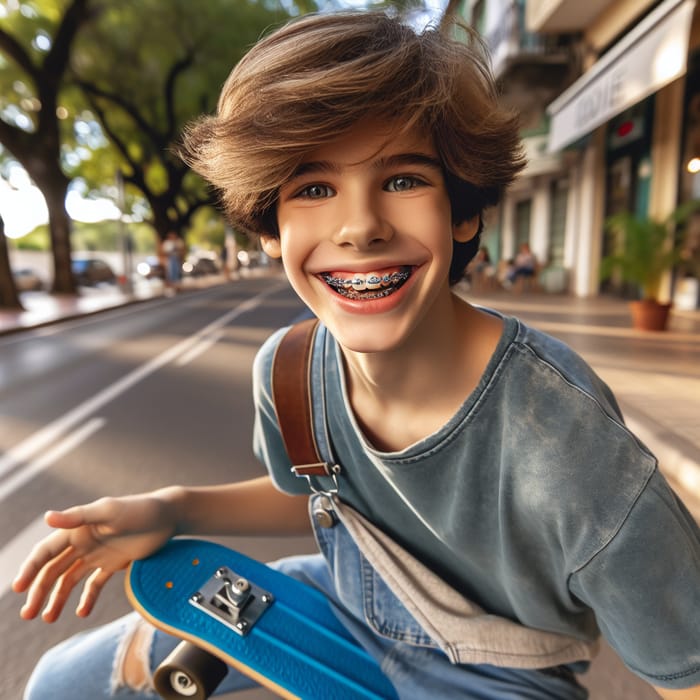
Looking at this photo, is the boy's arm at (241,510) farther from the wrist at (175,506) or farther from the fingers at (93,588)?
the fingers at (93,588)

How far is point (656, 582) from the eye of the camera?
0.86 meters

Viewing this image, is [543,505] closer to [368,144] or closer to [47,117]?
[368,144]

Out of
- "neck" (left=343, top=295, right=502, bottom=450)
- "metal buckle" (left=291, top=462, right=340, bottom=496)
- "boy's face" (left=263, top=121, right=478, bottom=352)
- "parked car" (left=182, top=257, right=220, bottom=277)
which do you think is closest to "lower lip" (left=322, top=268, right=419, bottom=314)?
"boy's face" (left=263, top=121, right=478, bottom=352)

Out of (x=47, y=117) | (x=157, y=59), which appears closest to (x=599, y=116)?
(x=47, y=117)

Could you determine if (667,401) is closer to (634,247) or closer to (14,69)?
(634,247)

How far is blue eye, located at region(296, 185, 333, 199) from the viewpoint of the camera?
42.0 inches

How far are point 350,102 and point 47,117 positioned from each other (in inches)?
737

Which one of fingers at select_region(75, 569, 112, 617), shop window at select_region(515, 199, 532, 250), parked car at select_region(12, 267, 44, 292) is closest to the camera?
fingers at select_region(75, 569, 112, 617)

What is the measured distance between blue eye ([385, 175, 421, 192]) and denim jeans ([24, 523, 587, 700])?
2.31 feet

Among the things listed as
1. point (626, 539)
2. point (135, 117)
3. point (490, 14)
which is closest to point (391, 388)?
point (626, 539)

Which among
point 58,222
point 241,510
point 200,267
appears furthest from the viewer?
→ point 200,267

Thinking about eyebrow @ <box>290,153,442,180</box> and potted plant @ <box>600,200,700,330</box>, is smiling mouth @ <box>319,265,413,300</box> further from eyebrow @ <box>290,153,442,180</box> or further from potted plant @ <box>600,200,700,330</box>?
potted plant @ <box>600,200,700,330</box>

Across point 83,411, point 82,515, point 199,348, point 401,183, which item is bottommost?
point 199,348

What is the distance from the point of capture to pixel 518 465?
0.96m
